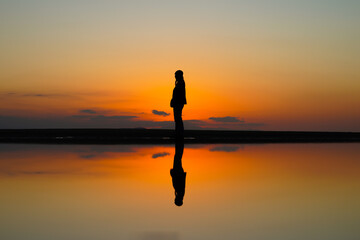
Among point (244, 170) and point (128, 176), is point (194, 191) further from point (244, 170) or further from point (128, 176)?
point (244, 170)

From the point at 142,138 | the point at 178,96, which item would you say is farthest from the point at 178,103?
the point at 142,138

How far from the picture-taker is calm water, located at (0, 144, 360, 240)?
136 inches

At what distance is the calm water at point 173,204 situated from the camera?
3459 mm

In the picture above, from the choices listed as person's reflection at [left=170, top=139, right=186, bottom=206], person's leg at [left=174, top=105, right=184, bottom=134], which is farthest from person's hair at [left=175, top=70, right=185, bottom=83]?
person's reflection at [left=170, top=139, right=186, bottom=206]

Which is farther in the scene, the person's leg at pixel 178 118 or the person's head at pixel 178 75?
the person's head at pixel 178 75

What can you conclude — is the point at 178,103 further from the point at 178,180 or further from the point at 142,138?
the point at 178,180

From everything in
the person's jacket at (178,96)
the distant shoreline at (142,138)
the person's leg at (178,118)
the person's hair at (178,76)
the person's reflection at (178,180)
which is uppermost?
the person's hair at (178,76)

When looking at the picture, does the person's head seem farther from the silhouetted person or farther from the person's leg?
the person's leg

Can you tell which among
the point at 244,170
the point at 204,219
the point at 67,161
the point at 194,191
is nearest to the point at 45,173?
the point at 67,161

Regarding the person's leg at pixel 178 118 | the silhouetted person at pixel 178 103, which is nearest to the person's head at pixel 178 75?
the silhouetted person at pixel 178 103

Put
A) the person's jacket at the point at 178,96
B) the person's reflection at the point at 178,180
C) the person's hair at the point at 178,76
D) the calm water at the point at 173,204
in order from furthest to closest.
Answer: the person's hair at the point at 178,76, the person's jacket at the point at 178,96, the person's reflection at the point at 178,180, the calm water at the point at 173,204

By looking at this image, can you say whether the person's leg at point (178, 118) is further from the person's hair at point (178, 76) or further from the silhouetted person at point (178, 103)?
the person's hair at point (178, 76)

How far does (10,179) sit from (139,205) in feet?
8.22

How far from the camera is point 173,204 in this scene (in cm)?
450
